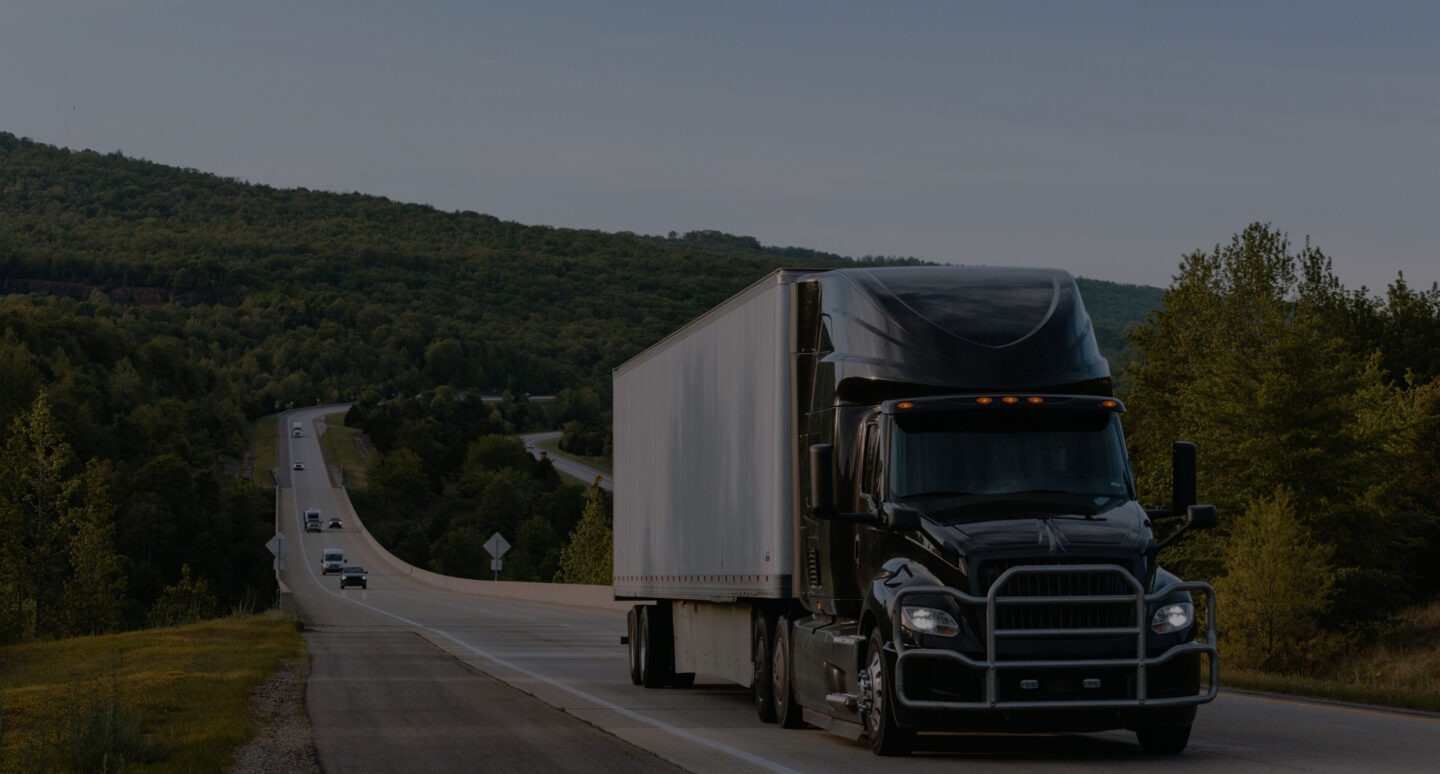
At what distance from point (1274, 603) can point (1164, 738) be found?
3049 cm

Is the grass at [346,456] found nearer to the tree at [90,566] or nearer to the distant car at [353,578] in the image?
the distant car at [353,578]

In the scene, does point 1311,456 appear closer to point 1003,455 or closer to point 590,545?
point 1003,455

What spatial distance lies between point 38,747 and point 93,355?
564 ft

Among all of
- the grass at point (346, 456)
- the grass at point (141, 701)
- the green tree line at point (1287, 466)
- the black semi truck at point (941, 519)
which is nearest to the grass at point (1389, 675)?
the green tree line at point (1287, 466)

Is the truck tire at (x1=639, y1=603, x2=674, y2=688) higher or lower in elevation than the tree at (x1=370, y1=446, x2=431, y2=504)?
lower

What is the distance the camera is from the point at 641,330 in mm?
190000

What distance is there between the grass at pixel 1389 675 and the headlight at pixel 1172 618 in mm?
5803

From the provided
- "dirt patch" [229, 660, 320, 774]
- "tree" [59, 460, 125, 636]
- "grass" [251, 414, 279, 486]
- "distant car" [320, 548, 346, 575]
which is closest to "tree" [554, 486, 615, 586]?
"distant car" [320, 548, 346, 575]

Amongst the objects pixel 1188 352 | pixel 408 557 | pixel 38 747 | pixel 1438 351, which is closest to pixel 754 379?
pixel 38 747

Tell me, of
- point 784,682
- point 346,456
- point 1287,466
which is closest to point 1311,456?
point 1287,466

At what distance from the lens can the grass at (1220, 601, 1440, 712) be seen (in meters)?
18.0

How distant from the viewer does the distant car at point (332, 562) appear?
340 ft

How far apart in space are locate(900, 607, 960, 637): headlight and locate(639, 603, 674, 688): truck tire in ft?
29.5

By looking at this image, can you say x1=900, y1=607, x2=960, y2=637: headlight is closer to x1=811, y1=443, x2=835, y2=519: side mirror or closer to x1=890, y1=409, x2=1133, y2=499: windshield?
x1=811, y1=443, x2=835, y2=519: side mirror
